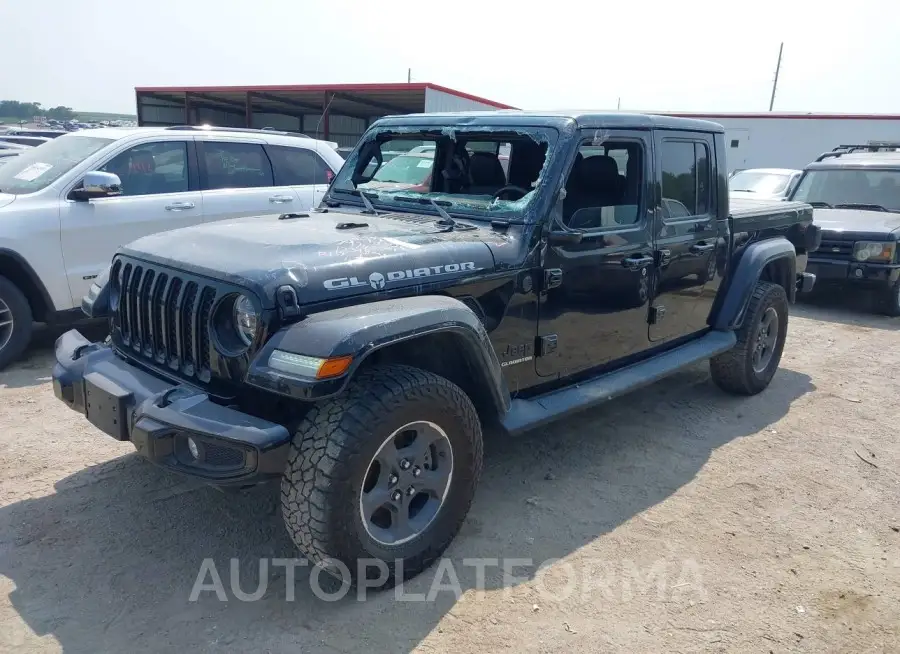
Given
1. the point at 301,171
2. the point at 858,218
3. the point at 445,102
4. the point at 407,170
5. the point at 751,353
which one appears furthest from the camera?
the point at 445,102

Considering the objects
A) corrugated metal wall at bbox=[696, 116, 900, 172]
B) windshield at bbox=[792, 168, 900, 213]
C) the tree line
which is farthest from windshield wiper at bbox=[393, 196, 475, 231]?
the tree line

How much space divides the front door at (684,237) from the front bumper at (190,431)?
2612 millimetres

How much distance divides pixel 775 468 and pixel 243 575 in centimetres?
309

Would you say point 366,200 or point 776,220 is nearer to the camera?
point 366,200

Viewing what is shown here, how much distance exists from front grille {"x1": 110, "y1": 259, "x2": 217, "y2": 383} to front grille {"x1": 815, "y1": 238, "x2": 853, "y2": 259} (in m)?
7.70

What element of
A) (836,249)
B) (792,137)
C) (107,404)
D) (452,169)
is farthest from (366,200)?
(792,137)

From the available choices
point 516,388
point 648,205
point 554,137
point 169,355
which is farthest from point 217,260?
point 648,205

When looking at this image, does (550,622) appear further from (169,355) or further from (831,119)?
(831,119)

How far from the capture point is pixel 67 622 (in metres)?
2.74

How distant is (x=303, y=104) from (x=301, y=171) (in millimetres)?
16568

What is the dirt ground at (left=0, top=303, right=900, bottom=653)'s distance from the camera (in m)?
2.77

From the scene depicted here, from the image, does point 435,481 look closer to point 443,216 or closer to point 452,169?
point 443,216

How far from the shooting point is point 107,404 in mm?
2945

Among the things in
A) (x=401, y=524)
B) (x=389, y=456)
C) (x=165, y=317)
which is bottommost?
(x=401, y=524)
